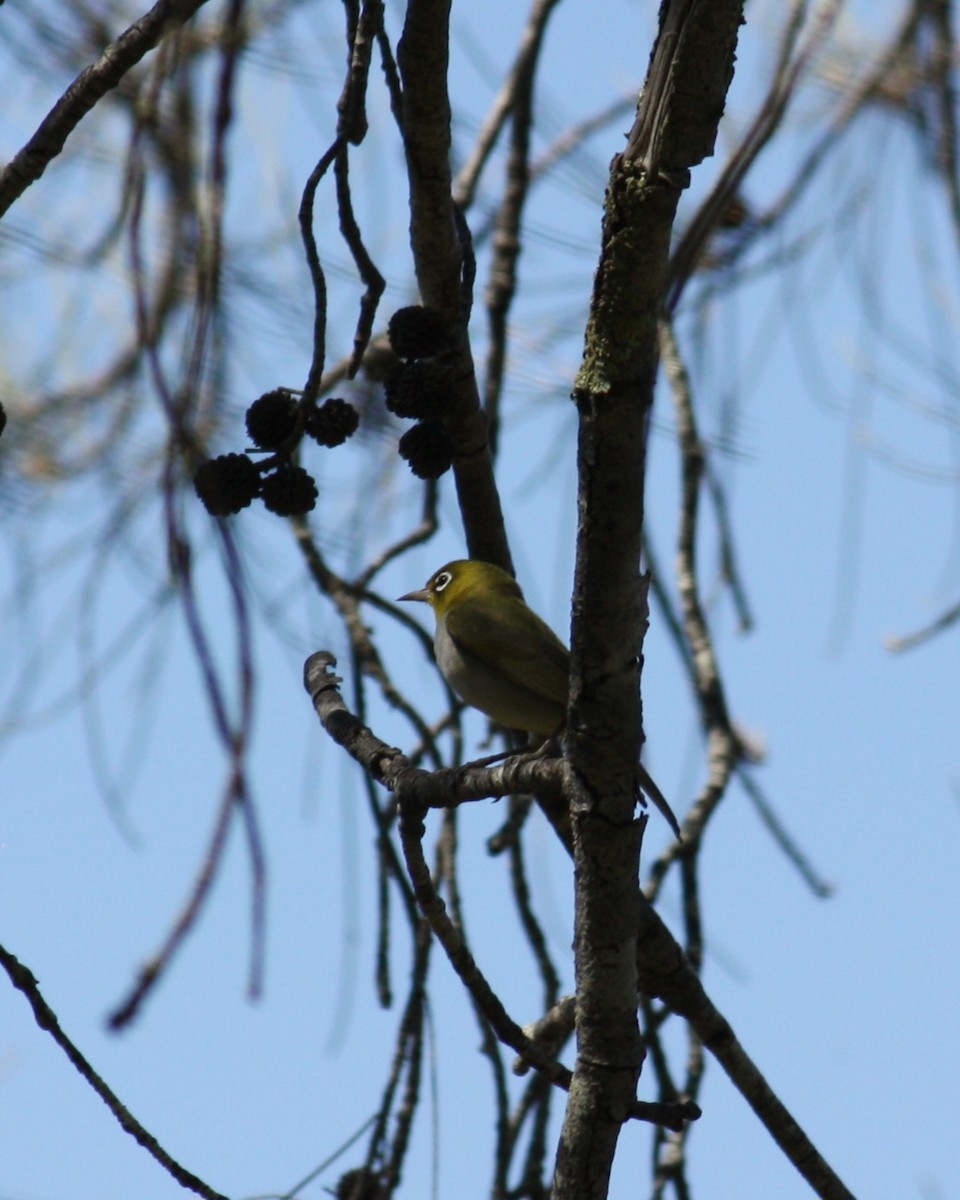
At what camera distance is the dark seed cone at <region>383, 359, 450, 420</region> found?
257cm

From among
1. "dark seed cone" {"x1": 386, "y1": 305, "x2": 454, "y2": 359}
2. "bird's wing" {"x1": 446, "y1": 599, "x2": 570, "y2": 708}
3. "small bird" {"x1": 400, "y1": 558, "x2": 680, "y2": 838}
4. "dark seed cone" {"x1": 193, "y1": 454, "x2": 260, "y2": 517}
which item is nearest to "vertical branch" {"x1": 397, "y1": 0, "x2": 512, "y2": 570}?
"dark seed cone" {"x1": 386, "y1": 305, "x2": 454, "y2": 359}

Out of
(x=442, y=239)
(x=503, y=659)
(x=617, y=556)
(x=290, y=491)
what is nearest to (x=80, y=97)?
(x=290, y=491)

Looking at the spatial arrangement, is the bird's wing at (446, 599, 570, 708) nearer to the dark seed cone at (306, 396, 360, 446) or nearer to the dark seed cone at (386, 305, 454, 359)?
the dark seed cone at (386, 305, 454, 359)

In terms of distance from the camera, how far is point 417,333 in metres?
2.55

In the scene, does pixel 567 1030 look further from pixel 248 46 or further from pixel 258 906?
pixel 248 46

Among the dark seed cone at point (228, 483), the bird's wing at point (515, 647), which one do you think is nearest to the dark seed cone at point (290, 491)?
the dark seed cone at point (228, 483)

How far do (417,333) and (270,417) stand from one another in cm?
32

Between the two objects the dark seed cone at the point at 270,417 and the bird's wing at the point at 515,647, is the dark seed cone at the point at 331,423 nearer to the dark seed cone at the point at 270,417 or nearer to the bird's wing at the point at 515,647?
the dark seed cone at the point at 270,417

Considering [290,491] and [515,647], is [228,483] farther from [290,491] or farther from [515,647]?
[515,647]

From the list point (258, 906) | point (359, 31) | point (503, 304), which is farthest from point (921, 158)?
point (258, 906)

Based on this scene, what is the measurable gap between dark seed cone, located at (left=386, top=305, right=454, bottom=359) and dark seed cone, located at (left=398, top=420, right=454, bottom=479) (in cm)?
16

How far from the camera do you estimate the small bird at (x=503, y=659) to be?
13.5ft

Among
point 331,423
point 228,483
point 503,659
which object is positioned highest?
point 503,659

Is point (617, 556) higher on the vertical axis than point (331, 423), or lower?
lower
